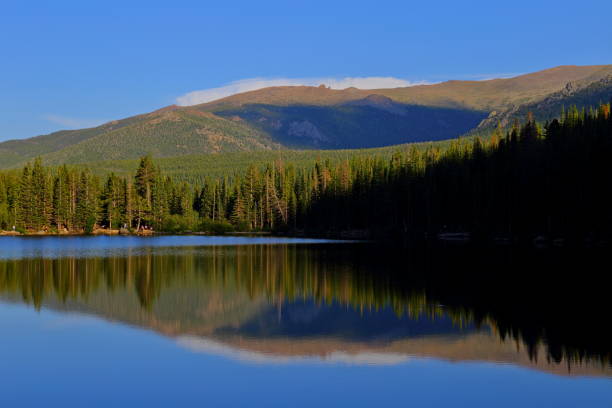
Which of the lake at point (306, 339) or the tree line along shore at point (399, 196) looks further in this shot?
the tree line along shore at point (399, 196)

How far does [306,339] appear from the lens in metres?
→ 22.0

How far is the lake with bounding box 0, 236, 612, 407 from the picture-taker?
1586 centimetres

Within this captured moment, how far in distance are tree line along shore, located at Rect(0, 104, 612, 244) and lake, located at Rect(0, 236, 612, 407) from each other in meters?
33.2

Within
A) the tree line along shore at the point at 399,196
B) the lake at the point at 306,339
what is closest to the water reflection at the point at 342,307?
the lake at the point at 306,339

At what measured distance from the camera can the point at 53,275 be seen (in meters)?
40.1

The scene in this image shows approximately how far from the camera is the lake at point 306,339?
15.9 m

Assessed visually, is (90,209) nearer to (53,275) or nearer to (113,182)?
(113,182)

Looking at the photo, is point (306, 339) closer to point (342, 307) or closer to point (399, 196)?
point (342, 307)

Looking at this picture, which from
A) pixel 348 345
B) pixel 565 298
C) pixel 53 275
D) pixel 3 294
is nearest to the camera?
pixel 348 345

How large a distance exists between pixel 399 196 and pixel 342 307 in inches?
3227

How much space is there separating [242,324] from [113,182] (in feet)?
324

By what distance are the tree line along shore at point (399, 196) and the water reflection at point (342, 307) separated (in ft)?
85.4

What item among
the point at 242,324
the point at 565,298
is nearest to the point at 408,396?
the point at 242,324

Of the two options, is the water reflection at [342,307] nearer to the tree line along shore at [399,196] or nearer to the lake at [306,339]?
the lake at [306,339]
